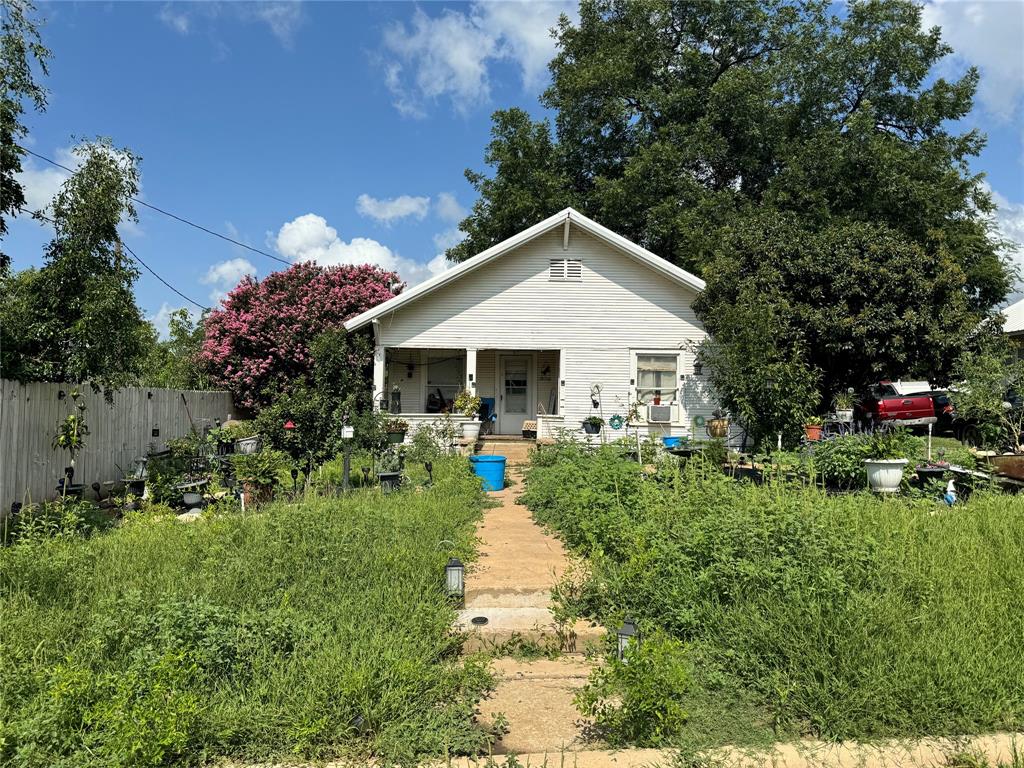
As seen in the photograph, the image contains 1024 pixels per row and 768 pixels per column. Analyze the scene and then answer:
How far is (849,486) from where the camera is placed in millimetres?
8531

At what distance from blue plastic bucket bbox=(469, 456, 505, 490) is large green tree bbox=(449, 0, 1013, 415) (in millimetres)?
7283

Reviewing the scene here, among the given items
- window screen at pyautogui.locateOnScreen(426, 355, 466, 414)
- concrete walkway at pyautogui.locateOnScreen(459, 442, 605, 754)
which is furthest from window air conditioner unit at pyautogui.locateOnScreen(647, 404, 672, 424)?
concrete walkway at pyautogui.locateOnScreen(459, 442, 605, 754)

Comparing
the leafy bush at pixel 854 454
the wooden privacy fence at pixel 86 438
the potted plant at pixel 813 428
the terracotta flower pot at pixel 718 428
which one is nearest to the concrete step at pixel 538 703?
the leafy bush at pixel 854 454

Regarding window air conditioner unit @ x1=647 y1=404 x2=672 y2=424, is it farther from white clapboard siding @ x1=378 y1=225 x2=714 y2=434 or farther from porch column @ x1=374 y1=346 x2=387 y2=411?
porch column @ x1=374 y1=346 x2=387 y2=411

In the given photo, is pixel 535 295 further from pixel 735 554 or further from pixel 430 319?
pixel 735 554

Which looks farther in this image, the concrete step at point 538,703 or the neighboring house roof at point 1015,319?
the neighboring house roof at point 1015,319

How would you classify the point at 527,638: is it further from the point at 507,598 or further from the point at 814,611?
the point at 814,611

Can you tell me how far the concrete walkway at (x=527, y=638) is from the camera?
336 centimetres

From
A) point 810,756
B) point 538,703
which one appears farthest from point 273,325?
point 810,756

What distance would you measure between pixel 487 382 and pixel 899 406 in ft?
47.3

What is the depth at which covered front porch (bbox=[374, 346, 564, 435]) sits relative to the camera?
57.9 feet

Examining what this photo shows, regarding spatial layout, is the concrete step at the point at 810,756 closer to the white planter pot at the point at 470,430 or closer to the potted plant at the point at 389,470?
the potted plant at the point at 389,470

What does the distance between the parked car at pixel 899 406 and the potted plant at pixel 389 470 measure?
1680cm

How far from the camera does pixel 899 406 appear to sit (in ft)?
70.9
